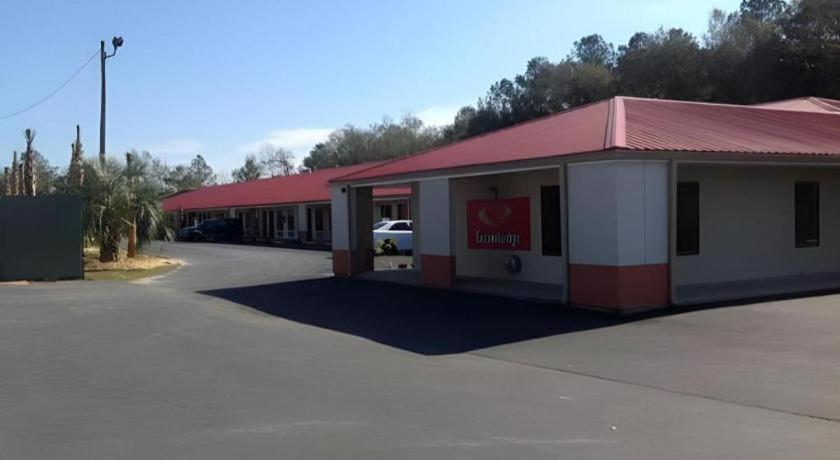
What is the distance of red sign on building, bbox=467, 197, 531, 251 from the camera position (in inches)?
733

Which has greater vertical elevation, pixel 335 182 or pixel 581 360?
pixel 335 182

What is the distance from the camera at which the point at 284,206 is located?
51.0 m

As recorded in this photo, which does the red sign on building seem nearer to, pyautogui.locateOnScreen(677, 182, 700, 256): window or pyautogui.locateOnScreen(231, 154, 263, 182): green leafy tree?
pyautogui.locateOnScreen(677, 182, 700, 256): window

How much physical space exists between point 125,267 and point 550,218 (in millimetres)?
16239

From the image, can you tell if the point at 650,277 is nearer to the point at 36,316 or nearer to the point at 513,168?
the point at 513,168

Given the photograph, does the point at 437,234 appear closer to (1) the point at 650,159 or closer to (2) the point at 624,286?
(2) the point at 624,286

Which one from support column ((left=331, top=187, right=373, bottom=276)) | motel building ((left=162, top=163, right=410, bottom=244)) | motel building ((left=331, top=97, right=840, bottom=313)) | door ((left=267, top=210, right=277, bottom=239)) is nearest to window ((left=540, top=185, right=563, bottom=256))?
motel building ((left=331, top=97, right=840, bottom=313))

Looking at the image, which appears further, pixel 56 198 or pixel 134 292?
pixel 56 198

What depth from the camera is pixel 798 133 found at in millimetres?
18906

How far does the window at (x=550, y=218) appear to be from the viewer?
18.7m

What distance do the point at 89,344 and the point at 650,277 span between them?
9732 mm

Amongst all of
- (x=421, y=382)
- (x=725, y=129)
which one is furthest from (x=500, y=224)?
(x=421, y=382)

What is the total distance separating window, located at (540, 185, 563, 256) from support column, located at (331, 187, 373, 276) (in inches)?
276

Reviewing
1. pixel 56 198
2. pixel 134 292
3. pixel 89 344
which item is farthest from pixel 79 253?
pixel 89 344
